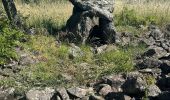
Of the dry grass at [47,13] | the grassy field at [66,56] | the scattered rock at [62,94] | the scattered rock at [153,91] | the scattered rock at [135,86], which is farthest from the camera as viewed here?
the dry grass at [47,13]

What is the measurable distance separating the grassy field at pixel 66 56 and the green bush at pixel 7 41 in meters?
0.37

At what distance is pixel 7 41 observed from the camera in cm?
987

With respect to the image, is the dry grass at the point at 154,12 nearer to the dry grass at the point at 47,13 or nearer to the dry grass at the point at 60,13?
the dry grass at the point at 60,13

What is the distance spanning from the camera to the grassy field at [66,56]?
355 inches

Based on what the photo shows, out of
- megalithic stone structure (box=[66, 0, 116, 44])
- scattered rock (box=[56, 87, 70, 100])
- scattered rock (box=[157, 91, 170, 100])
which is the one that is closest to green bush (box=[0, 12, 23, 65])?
megalithic stone structure (box=[66, 0, 116, 44])

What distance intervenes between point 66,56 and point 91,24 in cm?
169

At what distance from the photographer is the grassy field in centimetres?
902

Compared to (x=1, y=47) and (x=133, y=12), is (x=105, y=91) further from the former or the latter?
(x=133, y=12)

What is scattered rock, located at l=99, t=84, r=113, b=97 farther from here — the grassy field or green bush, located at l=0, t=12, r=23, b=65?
green bush, located at l=0, t=12, r=23, b=65

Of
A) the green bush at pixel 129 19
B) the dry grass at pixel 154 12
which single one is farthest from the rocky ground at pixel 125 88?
the dry grass at pixel 154 12

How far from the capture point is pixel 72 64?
387 inches

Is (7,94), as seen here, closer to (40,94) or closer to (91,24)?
(40,94)

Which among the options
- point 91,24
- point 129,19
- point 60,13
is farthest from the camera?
point 60,13

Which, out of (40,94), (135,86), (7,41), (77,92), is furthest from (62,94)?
(7,41)
